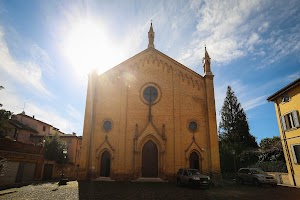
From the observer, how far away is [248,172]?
59.7ft

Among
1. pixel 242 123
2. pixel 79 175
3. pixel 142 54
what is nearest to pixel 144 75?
pixel 142 54

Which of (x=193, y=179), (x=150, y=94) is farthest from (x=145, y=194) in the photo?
(x=150, y=94)

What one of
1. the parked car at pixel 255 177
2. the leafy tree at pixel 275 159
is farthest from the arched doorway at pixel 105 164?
the leafy tree at pixel 275 159

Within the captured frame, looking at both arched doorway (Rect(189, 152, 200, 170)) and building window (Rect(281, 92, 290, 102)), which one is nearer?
building window (Rect(281, 92, 290, 102))

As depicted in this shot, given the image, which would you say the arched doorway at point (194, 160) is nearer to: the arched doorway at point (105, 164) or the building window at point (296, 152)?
the arched doorway at point (105, 164)

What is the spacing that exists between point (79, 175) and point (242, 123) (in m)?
32.7

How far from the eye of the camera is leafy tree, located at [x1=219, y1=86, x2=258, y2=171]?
111 ft

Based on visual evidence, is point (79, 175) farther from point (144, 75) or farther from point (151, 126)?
point (144, 75)

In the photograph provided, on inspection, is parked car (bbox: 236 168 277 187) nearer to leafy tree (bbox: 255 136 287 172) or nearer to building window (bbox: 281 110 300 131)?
building window (bbox: 281 110 300 131)

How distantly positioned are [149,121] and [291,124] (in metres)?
13.2

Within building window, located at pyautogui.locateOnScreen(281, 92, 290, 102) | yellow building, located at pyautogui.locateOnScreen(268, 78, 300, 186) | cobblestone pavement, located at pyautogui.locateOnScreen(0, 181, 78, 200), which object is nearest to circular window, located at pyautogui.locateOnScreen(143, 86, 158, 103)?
cobblestone pavement, located at pyautogui.locateOnScreen(0, 181, 78, 200)

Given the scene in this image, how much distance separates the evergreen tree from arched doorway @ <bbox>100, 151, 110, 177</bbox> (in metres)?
24.4

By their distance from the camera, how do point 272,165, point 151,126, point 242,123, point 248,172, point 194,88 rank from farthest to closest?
point 242,123 < point 272,165 < point 194,88 < point 151,126 < point 248,172

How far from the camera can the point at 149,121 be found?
64.5 feet
